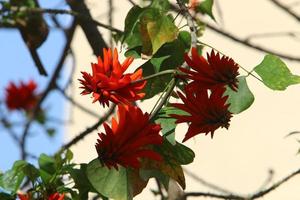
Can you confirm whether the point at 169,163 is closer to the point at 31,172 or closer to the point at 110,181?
the point at 110,181

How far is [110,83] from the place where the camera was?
0.64m

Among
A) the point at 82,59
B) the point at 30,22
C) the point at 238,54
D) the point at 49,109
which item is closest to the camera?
the point at 30,22

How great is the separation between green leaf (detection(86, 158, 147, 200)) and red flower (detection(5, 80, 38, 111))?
1533 mm

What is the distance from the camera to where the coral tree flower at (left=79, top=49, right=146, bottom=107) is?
0.64 meters

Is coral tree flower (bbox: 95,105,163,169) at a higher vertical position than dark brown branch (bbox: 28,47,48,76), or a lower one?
lower

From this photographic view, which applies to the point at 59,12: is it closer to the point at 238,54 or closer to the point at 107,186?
the point at 107,186

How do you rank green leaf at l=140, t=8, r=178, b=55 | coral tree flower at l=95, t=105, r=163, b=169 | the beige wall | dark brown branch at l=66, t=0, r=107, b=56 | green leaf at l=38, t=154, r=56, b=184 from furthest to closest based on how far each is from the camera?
the beige wall → dark brown branch at l=66, t=0, r=107, b=56 → green leaf at l=38, t=154, r=56, b=184 → green leaf at l=140, t=8, r=178, b=55 → coral tree flower at l=95, t=105, r=163, b=169

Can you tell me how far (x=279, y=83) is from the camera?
0.66 m

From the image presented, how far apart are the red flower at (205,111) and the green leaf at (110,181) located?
86 millimetres

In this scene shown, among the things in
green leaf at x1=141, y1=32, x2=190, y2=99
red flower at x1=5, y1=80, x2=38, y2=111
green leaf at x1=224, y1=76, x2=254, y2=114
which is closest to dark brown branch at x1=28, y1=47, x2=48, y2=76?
green leaf at x1=141, y1=32, x2=190, y2=99

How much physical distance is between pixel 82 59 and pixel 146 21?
256 centimetres

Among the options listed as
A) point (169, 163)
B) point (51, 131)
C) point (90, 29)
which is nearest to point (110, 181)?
point (169, 163)

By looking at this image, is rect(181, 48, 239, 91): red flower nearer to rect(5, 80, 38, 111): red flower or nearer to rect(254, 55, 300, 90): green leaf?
rect(254, 55, 300, 90): green leaf

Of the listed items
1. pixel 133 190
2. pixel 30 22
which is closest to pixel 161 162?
pixel 133 190
